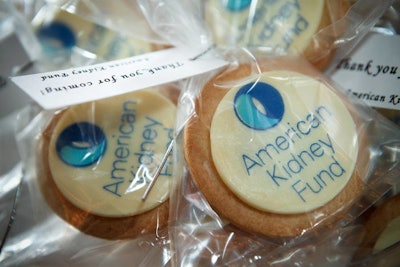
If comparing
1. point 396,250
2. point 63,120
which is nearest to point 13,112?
point 63,120

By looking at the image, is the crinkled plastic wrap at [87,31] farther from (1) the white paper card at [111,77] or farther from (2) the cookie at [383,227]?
(2) the cookie at [383,227]

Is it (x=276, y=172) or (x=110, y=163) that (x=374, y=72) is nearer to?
(x=276, y=172)

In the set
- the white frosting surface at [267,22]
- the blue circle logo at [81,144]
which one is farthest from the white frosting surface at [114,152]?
the white frosting surface at [267,22]

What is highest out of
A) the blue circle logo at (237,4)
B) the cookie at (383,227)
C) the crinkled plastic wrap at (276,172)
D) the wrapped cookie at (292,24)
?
the blue circle logo at (237,4)

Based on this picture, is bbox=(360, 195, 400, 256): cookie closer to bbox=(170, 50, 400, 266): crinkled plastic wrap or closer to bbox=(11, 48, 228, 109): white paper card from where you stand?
bbox=(170, 50, 400, 266): crinkled plastic wrap

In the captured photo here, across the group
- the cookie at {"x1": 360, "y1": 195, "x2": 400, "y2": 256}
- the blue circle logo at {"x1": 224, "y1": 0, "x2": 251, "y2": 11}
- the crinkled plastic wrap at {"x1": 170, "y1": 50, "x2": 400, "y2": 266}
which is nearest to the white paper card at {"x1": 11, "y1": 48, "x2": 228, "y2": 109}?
the crinkled plastic wrap at {"x1": 170, "y1": 50, "x2": 400, "y2": 266}

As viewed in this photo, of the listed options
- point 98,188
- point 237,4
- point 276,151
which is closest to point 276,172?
point 276,151
